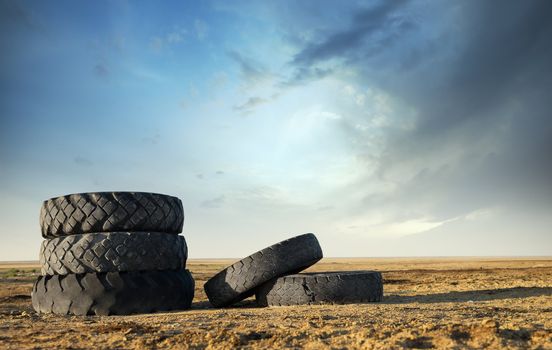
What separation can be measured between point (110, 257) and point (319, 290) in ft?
10.4

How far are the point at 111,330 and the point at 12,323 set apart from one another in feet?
6.23

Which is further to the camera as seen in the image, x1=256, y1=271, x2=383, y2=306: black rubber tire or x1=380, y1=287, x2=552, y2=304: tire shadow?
x1=380, y1=287, x2=552, y2=304: tire shadow

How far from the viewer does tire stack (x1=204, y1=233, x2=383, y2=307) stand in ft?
25.5

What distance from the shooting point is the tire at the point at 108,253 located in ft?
24.0

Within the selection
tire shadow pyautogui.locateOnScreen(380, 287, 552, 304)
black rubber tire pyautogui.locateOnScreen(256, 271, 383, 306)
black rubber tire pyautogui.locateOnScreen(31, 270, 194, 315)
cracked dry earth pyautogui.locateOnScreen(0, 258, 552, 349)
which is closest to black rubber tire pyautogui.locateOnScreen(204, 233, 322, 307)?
black rubber tire pyautogui.locateOnScreen(256, 271, 383, 306)

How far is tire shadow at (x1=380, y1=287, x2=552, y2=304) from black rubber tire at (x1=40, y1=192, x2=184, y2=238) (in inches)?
155

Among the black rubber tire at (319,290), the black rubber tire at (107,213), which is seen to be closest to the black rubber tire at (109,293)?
the black rubber tire at (107,213)

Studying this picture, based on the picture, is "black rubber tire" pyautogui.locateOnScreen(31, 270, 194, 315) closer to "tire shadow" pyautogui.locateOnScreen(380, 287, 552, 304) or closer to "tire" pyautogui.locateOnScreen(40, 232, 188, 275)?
"tire" pyautogui.locateOnScreen(40, 232, 188, 275)

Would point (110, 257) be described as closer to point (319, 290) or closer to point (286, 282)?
point (286, 282)

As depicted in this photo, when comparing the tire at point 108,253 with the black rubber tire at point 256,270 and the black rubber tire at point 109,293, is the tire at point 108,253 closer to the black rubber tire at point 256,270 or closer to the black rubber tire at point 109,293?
the black rubber tire at point 109,293

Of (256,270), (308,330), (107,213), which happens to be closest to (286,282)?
(256,270)

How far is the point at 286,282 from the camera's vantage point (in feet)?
25.9

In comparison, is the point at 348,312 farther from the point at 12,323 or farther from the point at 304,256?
the point at 12,323

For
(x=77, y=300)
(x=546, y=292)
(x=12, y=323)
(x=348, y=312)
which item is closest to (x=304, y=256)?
(x=348, y=312)
